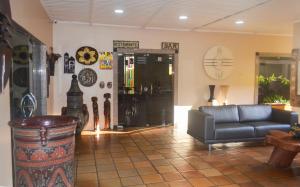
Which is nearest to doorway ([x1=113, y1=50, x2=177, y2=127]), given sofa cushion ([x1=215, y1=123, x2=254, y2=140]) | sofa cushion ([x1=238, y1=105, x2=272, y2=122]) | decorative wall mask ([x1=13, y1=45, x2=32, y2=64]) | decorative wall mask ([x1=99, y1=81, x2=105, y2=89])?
decorative wall mask ([x1=99, y1=81, x2=105, y2=89])

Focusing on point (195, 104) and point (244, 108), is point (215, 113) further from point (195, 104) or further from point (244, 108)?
point (195, 104)

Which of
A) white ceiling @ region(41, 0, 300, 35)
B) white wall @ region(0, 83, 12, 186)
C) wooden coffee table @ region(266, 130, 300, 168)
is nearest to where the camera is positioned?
white wall @ region(0, 83, 12, 186)

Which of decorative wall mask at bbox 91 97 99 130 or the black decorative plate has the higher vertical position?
the black decorative plate

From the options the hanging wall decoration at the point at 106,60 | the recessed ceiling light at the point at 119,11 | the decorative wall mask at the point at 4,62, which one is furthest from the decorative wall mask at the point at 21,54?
the hanging wall decoration at the point at 106,60

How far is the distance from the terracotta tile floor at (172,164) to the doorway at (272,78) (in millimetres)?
2892

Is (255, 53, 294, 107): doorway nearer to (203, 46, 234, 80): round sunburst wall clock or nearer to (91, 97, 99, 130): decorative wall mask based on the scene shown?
(203, 46, 234, 80): round sunburst wall clock

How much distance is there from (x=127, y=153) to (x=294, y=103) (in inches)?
158

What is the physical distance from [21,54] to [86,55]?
8.94 feet

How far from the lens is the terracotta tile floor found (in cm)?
345

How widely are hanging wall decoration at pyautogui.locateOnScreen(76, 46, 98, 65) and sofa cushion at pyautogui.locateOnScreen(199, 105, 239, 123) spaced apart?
2.88 metres

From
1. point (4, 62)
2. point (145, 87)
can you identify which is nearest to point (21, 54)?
point (4, 62)

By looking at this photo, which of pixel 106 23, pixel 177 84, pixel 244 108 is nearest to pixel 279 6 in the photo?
pixel 244 108

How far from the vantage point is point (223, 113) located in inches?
212

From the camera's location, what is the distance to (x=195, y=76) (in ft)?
23.7
